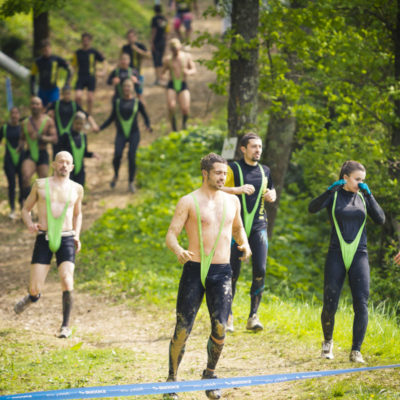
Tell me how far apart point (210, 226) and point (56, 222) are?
2500 millimetres

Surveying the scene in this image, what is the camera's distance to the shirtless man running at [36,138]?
12.1 metres

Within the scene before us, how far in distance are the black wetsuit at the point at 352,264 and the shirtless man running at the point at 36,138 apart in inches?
263

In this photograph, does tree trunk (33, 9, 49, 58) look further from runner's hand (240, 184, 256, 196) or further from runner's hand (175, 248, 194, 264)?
runner's hand (175, 248, 194, 264)

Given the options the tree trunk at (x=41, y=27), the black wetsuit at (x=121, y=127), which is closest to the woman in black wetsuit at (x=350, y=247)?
the black wetsuit at (x=121, y=127)

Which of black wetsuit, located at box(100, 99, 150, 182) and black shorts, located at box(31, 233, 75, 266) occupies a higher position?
black wetsuit, located at box(100, 99, 150, 182)

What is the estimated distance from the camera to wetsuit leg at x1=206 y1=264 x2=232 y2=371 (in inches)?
239

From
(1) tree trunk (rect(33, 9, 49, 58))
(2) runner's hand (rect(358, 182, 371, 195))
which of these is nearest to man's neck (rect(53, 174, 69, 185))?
(2) runner's hand (rect(358, 182, 371, 195))

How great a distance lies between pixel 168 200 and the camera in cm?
1360

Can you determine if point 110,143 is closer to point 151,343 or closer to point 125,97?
point 125,97

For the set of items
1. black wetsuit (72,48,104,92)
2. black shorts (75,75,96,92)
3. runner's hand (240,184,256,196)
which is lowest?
runner's hand (240,184,256,196)

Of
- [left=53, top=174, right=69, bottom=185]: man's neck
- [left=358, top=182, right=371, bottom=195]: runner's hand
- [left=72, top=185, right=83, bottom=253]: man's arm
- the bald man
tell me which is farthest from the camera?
[left=72, top=185, right=83, bottom=253]: man's arm

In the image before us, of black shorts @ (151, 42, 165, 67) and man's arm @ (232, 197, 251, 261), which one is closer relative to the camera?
man's arm @ (232, 197, 251, 261)

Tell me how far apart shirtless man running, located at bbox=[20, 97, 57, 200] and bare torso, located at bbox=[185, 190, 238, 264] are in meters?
6.59

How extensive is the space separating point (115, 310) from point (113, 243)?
2.69 metres
